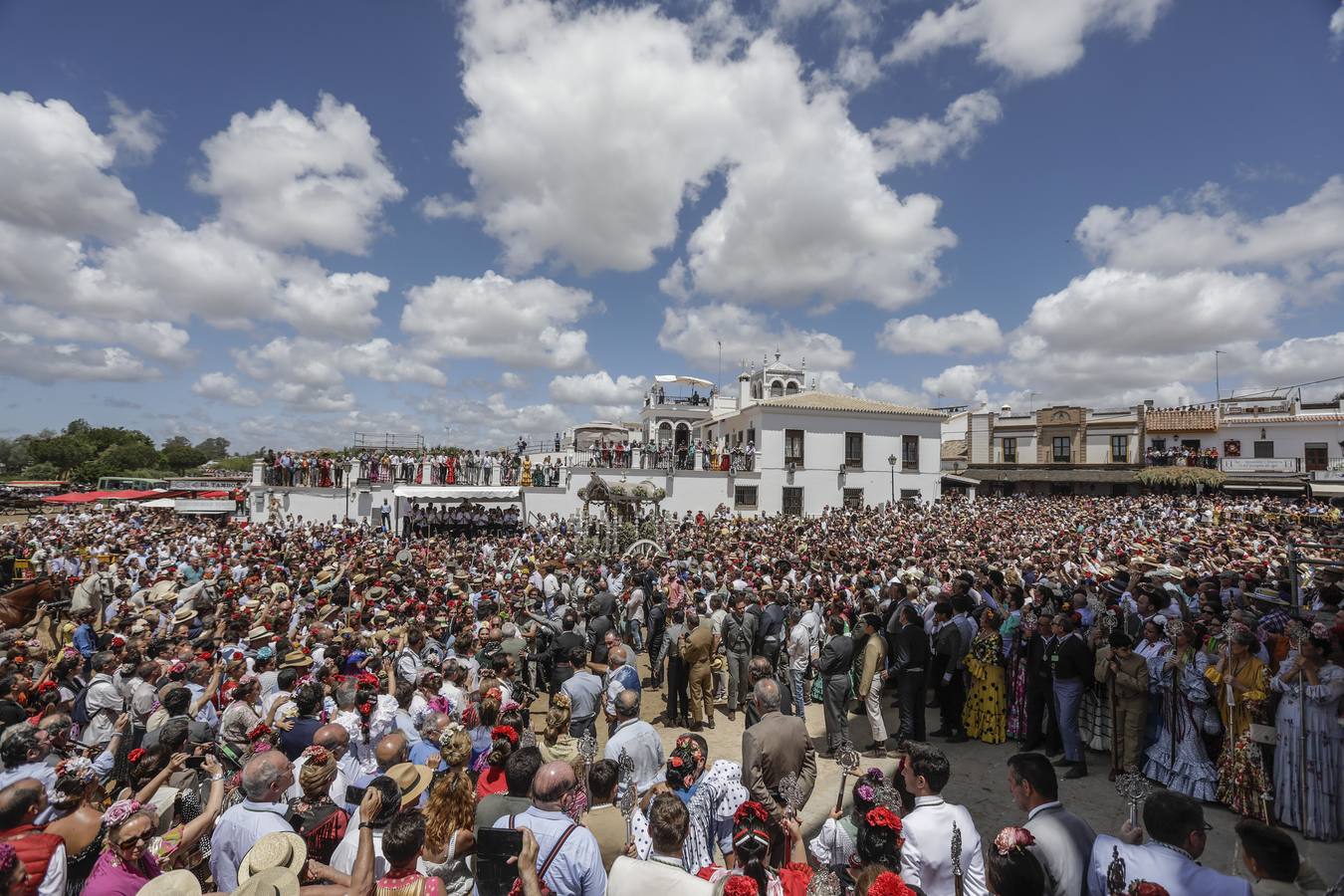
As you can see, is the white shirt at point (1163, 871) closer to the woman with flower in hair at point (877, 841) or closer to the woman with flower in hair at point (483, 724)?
the woman with flower in hair at point (877, 841)

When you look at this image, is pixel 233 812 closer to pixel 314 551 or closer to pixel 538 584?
pixel 538 584

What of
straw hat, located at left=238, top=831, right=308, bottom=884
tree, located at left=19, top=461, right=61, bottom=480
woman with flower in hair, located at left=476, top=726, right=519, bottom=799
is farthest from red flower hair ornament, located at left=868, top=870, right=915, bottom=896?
tree, located at left=19, top=461, right=61, bottom=480

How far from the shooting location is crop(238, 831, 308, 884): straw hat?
252cm

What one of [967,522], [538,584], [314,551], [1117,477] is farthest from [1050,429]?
[314,551]

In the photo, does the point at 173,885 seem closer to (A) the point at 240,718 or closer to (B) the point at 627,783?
(A) the point at 240,718

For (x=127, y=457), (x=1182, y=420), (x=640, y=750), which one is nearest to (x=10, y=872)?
(x=640, y=750)

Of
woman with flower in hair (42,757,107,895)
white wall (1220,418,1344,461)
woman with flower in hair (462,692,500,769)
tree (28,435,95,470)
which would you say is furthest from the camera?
tree (28,435,95,470)

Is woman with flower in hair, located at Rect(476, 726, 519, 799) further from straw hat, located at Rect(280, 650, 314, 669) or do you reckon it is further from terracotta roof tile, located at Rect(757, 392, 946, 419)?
terracotta roof tile, located at Rect(757, 392, 946, 419)

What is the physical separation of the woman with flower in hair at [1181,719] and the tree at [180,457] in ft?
287

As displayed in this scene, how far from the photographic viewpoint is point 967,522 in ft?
64.7

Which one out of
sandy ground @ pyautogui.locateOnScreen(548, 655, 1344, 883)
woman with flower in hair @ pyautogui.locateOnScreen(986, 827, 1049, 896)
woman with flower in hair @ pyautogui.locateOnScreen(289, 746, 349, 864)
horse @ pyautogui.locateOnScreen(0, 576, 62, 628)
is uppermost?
woman with flower in hair @ pyautogui.locateOnScreen(986, 827, 1049, 896)

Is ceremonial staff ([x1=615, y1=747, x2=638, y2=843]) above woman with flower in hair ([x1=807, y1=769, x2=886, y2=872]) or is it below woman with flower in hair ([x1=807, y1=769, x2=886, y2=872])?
below

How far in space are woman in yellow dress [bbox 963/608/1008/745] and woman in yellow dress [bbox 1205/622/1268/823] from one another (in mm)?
1719

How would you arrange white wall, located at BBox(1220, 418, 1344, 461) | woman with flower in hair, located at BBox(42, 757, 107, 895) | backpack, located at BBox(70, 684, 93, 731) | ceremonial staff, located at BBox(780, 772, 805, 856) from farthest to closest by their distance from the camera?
white wall, located at BBox(1220, 418, 1344, 461) → backpack, located at BBox(70, 684, 93, 731) → ceremonial staff, located at BBox(780, 772, 805, 856) → woman with flower in hair, located at BBox(42, 757, 107, 895)
